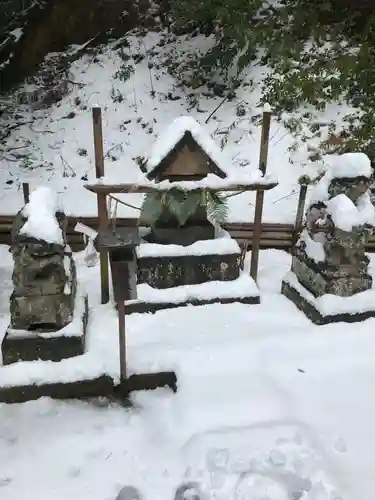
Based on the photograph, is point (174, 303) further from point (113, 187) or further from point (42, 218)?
point (42, 218)

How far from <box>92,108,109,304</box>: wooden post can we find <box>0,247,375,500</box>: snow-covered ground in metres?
0.24

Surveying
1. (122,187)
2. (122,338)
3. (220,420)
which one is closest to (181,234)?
(122,187)

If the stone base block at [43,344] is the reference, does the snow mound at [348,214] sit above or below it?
above

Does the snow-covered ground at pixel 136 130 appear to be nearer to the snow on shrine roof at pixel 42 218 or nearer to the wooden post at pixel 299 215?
the wooden post at pixel 299 215

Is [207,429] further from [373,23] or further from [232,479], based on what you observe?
[373,23]

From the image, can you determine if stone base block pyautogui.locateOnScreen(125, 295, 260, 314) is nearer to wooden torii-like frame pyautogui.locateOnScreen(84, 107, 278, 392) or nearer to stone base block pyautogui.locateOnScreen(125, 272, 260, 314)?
stone base block pyautogui.locateOnScreen(125, 272, 260, 314)

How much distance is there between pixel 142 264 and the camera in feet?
15.0

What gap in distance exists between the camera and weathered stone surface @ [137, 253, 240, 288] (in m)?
4.60

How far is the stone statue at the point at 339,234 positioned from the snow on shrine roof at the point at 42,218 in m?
2.21

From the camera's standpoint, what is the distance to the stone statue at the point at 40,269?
3.60m

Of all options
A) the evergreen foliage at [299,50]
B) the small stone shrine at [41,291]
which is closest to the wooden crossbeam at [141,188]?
the small stone shrine at [41,291]

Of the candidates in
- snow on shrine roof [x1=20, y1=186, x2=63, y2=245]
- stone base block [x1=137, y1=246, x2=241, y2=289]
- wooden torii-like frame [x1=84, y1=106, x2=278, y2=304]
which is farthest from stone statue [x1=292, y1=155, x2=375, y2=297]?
snow on shrine roof [x1=20, y1=186, x2=63, y2=245]

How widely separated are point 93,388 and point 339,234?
233 cm

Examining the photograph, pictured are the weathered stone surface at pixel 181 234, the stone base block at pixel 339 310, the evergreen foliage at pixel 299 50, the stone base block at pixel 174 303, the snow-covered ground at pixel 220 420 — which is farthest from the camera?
the evergreen foliage at pixel 299 50
